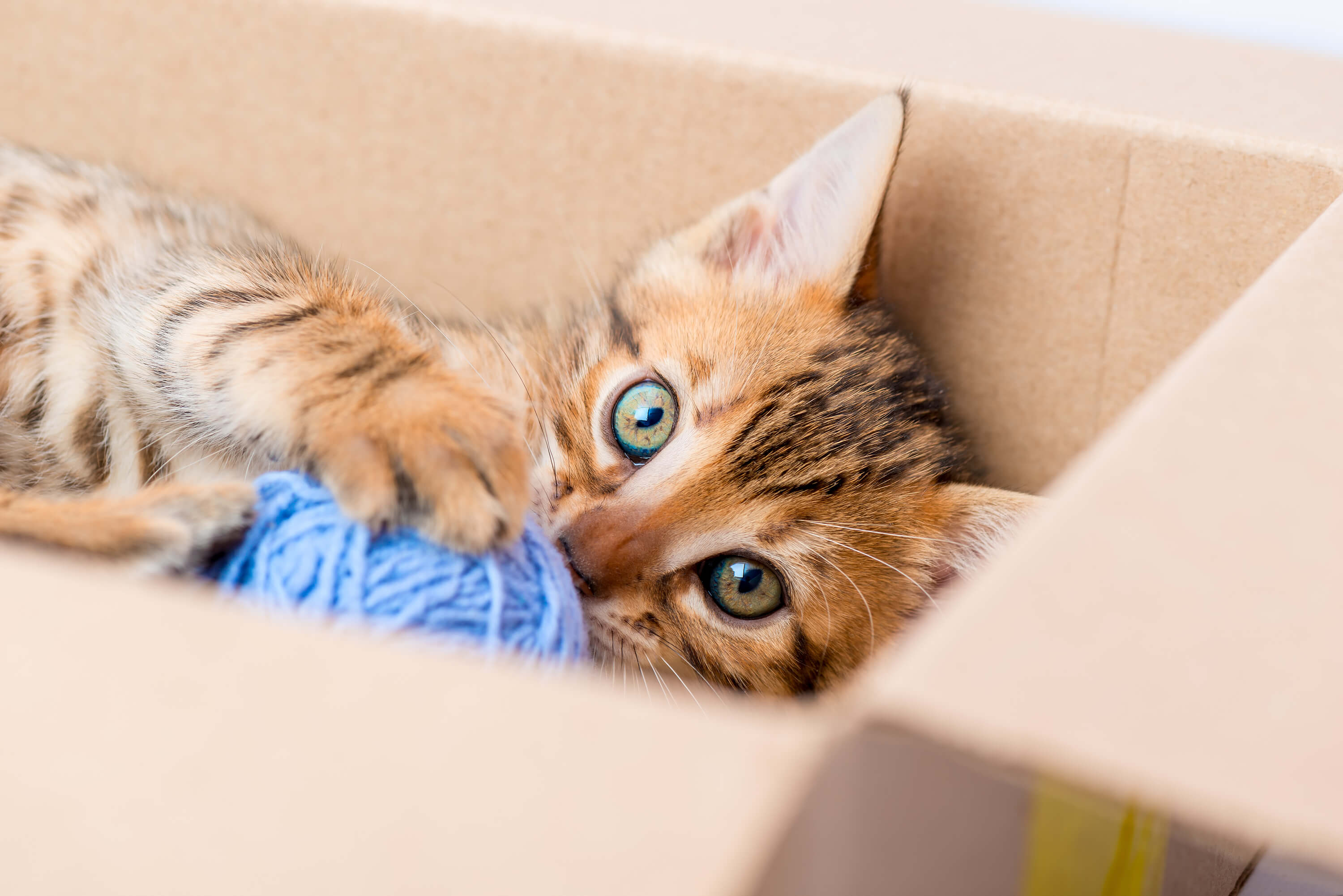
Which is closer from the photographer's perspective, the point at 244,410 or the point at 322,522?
the point at 322,522

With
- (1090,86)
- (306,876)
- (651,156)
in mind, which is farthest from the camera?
(651,156)

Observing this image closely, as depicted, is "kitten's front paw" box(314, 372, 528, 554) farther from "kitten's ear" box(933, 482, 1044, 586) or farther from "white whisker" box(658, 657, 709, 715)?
"kitten's ear" box(933, 482, 1044, 586)

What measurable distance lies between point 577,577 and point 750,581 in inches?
7.6

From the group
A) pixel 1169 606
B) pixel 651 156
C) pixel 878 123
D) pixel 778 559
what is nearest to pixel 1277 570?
pixel 1169 606

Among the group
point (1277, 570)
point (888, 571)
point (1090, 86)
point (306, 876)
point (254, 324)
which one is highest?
point (1090, 86)

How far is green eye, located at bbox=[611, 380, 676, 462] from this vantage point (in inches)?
47.2

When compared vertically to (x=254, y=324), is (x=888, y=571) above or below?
above

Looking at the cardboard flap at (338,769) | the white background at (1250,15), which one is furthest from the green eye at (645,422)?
the white background at (1250,15)

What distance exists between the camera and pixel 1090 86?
132 cm

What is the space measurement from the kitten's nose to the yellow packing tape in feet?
1.57

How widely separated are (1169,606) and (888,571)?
68 cm

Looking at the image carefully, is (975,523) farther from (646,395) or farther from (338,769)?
(338,769)

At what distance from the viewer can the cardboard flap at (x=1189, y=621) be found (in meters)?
0.45

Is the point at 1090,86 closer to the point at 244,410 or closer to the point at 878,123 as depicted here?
the point at 878,123
